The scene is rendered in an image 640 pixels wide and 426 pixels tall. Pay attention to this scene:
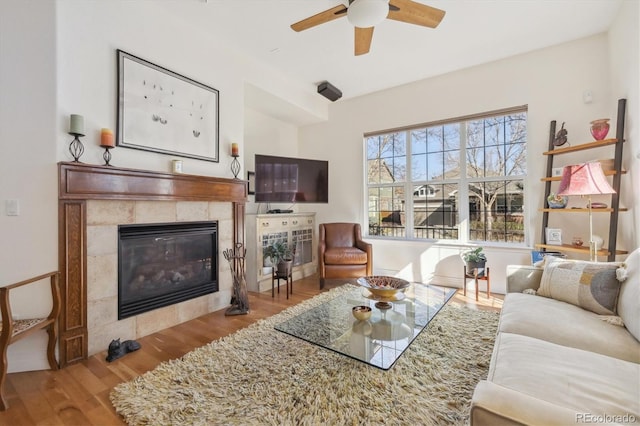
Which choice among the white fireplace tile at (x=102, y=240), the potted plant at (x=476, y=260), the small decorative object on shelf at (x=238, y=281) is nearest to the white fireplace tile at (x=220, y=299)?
the small decorative object on shelf at (x=238, y=281)

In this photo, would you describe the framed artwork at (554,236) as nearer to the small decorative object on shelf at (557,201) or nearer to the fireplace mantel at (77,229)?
the small decorative object on shelf at (557,201)

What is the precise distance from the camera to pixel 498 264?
11.1 ft

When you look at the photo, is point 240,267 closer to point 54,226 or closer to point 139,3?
point 54,226

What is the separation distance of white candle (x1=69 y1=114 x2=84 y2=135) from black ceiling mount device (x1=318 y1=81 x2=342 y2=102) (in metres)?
2.92

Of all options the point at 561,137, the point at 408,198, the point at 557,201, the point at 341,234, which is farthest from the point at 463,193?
the point at 341,234

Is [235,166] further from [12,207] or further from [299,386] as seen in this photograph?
[299,386]

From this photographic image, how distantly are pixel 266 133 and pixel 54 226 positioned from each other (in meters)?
3.01

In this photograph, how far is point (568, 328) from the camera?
57.4 inches

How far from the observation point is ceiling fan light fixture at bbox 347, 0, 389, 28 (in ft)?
6.54

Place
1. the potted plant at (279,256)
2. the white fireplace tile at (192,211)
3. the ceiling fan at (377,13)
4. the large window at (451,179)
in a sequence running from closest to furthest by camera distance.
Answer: the ceiling fan at (377,13) → the white fireplace tile at (192,211) → the potted plant at (279,256) → the large window at (451,179)

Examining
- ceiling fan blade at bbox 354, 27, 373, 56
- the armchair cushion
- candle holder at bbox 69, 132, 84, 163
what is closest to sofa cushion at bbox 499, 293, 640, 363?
the armchair cushion

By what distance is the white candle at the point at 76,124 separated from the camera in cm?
191

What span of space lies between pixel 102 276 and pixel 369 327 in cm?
201

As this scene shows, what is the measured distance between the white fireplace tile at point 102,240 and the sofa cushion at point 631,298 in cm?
329
